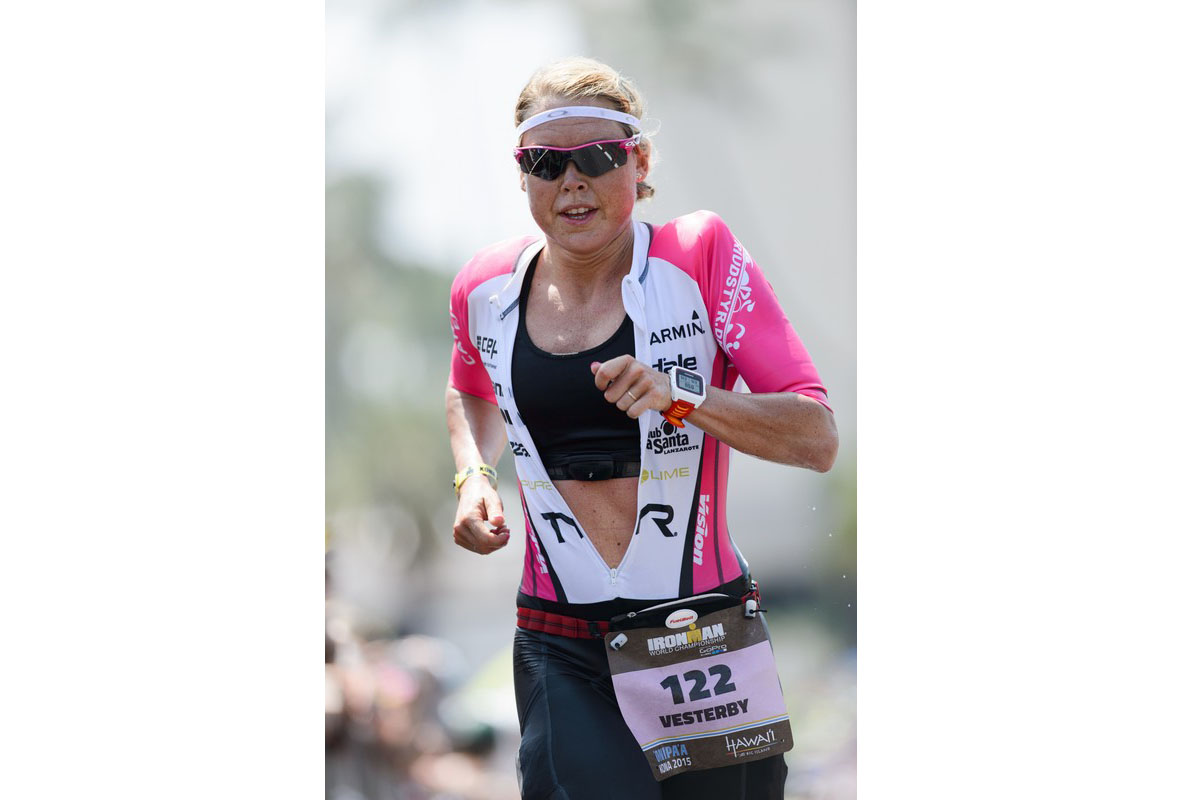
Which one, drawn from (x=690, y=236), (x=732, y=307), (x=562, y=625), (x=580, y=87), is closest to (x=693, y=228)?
(x=690, y=236)

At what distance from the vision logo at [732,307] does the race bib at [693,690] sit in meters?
0.66

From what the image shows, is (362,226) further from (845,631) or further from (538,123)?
(845,631)

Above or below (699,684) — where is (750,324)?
above

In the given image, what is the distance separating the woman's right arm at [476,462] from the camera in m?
2.66

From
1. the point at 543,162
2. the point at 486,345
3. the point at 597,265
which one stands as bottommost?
the point at 486,345

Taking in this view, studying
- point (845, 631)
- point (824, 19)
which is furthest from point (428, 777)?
point (824, 19)

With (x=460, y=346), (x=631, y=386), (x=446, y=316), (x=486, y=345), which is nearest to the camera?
(x=631, y=386)

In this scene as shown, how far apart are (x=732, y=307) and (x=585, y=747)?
111 centimetres

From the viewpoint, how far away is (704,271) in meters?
2.68

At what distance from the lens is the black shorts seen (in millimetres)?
2521

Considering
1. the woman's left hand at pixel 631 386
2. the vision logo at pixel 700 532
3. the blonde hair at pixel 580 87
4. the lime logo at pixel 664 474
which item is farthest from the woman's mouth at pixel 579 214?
the vision logo at pixel 700 532

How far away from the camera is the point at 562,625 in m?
2.73

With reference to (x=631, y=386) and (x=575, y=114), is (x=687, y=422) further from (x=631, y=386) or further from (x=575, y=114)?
(x=575, y=114)

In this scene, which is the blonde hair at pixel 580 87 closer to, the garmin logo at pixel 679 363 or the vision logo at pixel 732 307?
the vision logo at pixel 732 307
